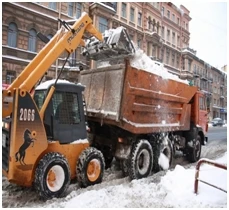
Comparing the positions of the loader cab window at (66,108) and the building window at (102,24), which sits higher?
the building window at (102,24)

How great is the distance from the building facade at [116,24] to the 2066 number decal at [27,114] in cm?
896

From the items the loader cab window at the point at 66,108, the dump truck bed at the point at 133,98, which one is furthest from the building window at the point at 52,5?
the loader cab window at the point at 66,108

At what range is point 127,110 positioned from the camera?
5.76 metres

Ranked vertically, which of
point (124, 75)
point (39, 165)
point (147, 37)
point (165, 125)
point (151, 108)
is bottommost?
point (39, 165)

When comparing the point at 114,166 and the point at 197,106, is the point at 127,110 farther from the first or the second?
the point at 197,106

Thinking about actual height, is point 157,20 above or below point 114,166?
above

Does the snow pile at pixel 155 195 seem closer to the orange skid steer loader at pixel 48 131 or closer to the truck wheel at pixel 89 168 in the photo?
the truck wheel at pixel 89 168

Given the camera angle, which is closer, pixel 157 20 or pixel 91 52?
pixel 91 52

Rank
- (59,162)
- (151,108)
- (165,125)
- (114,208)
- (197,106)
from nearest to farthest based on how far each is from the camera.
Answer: (114,208), (59,162), (151,108), (165,125), (197,106)

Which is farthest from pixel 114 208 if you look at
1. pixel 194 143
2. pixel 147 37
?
pixel 147 37

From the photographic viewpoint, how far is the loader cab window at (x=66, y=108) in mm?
4936

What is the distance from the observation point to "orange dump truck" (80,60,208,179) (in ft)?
19.0

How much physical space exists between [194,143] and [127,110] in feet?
12.3

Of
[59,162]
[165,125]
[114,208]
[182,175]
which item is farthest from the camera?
[165,125]
